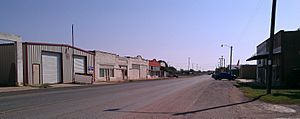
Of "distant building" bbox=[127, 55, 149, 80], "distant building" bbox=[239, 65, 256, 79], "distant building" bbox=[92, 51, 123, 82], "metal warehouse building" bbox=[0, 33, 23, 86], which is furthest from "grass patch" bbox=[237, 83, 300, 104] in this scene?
"distant building" bbox=[239, 65, 256, 79]

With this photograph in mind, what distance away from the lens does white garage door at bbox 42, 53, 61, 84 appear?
164 ft

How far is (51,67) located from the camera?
51875mm

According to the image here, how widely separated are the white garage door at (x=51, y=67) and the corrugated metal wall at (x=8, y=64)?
5.58m

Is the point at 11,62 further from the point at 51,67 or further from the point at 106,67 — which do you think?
the point at 106,67

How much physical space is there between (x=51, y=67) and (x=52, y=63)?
0.68 m

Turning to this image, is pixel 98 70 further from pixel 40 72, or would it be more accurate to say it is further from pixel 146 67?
pixel 146 67

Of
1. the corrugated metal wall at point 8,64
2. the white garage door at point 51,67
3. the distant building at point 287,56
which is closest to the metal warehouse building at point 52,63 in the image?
the white garage door at point 51,67

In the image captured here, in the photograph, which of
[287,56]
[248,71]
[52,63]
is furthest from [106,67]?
[248,71]

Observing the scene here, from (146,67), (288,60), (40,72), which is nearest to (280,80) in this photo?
(288,60)

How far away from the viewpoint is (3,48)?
147 feet

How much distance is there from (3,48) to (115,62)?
39.4 meters

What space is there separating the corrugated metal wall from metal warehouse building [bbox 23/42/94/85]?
170 cm

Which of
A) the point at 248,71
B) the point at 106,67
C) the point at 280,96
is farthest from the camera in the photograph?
the point at 248,71

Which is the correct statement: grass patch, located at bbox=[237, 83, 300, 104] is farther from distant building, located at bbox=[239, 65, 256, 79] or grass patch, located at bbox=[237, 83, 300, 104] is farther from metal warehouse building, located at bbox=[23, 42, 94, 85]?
distant building, located at bbox=[239, 65, 256, 79]
